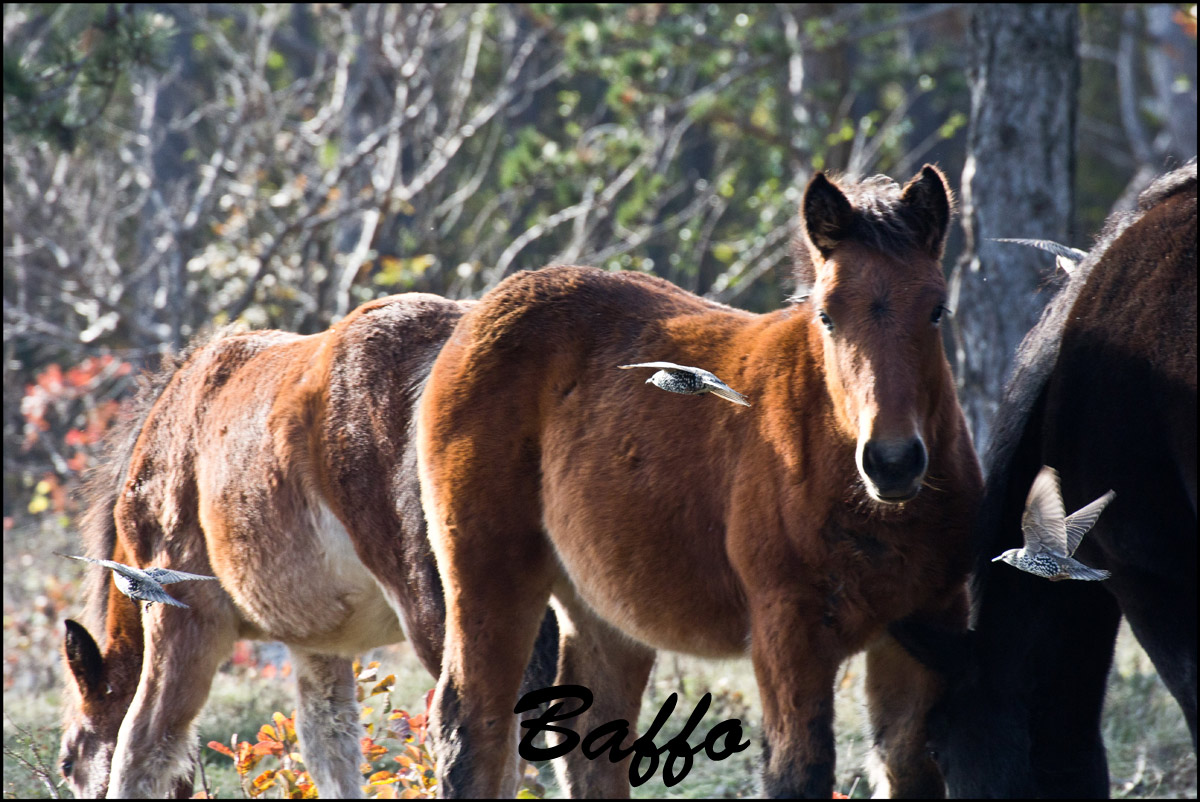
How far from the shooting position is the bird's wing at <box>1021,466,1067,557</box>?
278cm

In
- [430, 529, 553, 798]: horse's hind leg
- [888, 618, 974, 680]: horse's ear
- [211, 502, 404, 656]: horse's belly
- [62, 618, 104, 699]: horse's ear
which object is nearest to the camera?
[888, 618, 974, 680]: horse's ear

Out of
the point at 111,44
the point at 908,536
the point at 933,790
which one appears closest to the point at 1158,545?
the point at 908,536

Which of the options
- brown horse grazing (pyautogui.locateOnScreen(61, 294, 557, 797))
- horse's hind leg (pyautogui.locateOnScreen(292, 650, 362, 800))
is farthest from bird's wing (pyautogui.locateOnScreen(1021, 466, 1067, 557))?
horse's hind leg (pyautogui.locateOnScreen(292, 650, 362, 800))

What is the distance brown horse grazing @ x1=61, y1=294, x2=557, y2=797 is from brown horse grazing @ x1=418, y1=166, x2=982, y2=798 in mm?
306

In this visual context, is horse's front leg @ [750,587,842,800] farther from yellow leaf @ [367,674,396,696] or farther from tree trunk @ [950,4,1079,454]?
tree trunk @ [950,4,1079,454]

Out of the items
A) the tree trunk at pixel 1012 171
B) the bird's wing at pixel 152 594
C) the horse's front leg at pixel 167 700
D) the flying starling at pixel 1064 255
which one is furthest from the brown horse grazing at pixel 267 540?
the tree trunk at pixel 1012 171

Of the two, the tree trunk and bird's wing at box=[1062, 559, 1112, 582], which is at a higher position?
the tree trunk

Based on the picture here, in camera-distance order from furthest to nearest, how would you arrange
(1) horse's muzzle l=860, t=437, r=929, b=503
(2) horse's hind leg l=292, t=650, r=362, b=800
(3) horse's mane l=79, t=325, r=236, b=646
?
(3) horse's mane l=79, t=325, r=236, b=646 → (2) horse's hind leg l=292, t=650, r=362, b=800 → (1) horse's muzzle l=860, t=437, r=929, b=503

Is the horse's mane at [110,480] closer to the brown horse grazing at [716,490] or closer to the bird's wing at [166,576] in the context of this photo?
the bird's wing at [166,576]

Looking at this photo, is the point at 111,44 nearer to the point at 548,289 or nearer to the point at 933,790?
the point at 548,289

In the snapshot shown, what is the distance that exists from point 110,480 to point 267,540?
1191 mm

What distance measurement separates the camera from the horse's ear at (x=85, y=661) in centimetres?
450

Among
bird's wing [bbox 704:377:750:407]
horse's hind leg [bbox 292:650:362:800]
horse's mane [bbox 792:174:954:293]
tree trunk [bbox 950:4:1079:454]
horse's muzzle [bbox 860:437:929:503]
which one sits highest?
tree trunk [bbox 950:4:1079:454]

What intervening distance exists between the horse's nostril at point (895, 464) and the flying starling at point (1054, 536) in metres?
0.35
